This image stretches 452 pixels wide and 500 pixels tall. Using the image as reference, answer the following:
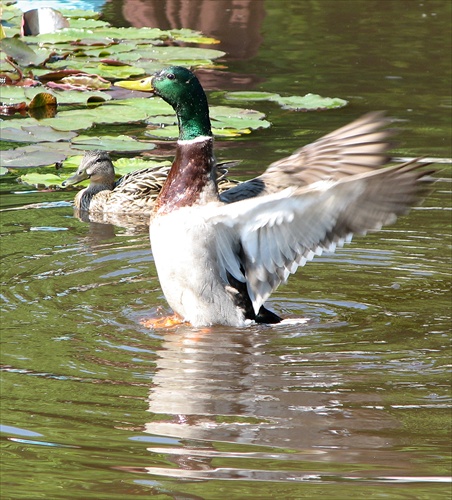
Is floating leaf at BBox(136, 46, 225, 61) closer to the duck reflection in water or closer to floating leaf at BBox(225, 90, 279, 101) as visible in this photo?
floating leaf at BBox(225, 90, 279, 101)

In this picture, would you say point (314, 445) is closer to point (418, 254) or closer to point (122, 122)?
point (418, 254)

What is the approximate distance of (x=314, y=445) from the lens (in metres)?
4.39

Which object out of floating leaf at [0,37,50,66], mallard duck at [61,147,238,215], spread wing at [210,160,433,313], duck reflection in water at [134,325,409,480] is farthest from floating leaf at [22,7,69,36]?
duck reflection in water at [134,325,409,480]

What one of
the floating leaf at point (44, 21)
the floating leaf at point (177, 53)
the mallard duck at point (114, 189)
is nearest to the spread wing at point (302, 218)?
the mallard duck at point (114, 189)

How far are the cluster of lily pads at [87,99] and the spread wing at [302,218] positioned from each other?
3.43 metres

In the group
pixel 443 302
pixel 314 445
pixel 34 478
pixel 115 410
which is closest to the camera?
pixel 34 478

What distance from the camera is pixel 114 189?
30.0 ft

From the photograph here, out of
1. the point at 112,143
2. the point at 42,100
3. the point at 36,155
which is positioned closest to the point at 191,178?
the point at 36,155

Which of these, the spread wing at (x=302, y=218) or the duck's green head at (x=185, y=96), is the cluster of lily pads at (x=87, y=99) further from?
the spread wing at (x=302, y=218)

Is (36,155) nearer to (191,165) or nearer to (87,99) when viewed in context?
(87,99)

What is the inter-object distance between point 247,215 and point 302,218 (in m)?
0.27

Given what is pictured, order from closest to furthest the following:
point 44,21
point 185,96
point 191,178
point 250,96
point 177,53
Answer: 1. point 191,178
2. point 185,96
3. point 250,96
4. point 177,53
5. point 44,21

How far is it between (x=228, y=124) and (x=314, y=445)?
5.89 metres

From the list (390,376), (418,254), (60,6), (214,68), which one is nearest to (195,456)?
(390,376)
